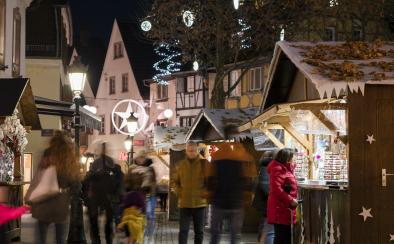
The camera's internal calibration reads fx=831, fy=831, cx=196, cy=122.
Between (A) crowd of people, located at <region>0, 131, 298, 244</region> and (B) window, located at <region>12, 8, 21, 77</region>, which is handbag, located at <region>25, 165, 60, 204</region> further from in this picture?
(B) window, located at <region>12, 8, 21, 77</region>

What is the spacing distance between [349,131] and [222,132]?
1032 cm

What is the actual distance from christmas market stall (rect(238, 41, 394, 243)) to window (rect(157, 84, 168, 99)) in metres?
43.7

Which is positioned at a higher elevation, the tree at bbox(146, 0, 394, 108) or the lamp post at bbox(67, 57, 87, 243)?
the tree at bbox(146, 0, 394, 108)

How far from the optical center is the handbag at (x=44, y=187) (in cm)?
1176

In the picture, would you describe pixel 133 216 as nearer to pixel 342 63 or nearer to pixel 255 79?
pixel 342 63

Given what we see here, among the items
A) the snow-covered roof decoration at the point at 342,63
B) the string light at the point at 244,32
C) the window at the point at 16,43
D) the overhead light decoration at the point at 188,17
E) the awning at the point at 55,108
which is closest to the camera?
the snow-covered roof decoration at the point at 342,63

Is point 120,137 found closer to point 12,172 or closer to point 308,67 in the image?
point 12,172

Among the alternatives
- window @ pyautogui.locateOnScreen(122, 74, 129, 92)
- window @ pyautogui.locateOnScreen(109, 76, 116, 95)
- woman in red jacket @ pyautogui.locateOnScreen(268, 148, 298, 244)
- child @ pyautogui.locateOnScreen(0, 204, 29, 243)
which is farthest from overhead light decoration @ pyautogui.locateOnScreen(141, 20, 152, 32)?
window @ pyautogui.locateOnScreen(109, 76, 116, 95)

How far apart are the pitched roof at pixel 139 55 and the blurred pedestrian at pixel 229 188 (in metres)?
52.7

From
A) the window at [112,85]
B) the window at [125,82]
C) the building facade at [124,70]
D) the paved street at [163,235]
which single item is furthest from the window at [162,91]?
the paved street at [163,235]

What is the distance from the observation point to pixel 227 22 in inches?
1366

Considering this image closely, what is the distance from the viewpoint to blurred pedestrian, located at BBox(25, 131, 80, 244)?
463 inches

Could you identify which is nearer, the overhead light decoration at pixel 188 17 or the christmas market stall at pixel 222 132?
the christmas market stall at pixel 222 132

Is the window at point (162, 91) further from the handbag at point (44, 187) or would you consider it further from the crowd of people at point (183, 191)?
the handbag at point (44, 187)
